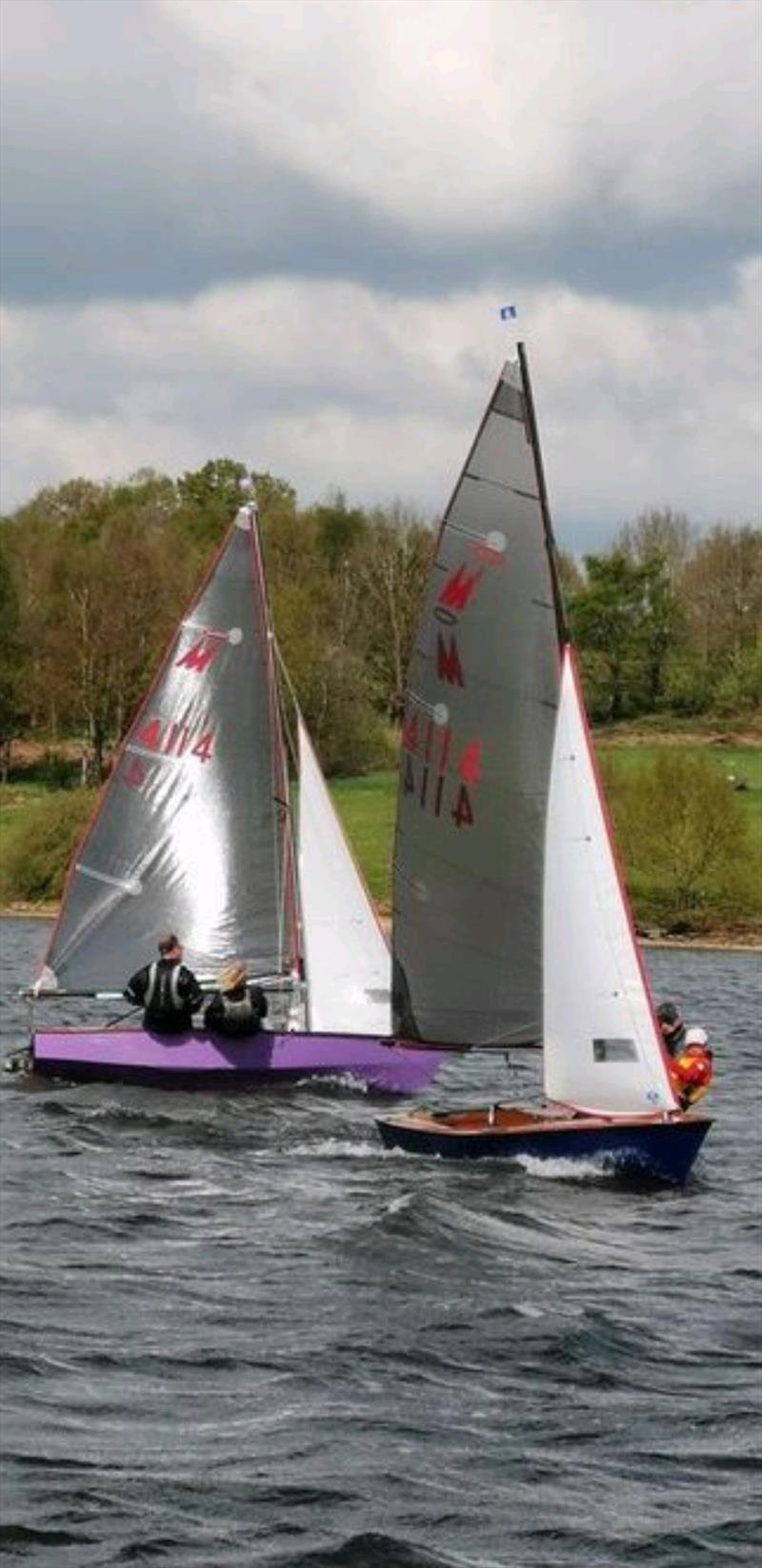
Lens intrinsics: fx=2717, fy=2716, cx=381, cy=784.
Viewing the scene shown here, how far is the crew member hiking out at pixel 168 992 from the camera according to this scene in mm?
36969

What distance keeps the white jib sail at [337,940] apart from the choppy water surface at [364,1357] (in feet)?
15.1

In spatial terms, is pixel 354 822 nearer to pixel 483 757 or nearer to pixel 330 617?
pixel 330 617

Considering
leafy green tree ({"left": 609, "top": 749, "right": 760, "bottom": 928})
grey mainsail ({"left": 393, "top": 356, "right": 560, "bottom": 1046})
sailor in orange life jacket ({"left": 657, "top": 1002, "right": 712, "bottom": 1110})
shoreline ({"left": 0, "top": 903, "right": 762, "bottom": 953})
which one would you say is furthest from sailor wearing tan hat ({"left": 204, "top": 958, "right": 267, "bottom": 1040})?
leafy green tree ({"left": 609, "top": 749, "right": 760, "bottom": 928})

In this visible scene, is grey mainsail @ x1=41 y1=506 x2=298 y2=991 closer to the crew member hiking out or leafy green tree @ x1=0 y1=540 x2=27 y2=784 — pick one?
the crew member hiking out

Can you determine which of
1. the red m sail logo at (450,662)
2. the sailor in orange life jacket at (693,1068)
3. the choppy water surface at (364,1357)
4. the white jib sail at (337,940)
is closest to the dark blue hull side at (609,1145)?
the choppy water surface at (364,1357)

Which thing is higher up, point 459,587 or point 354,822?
point 459,587

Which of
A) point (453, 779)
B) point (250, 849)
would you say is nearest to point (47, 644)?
point (250, 849)

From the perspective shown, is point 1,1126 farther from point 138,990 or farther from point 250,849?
point 250,849

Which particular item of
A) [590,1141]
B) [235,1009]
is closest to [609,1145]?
[590,1141]

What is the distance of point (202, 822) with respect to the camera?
134ft

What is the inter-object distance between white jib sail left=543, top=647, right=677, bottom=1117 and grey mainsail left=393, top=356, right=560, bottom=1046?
0.58 m

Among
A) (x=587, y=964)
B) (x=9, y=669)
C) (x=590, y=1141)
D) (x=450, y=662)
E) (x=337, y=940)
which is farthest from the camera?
(x=9, y=669)

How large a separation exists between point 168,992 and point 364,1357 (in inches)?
619

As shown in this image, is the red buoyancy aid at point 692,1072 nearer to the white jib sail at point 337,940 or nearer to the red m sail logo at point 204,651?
the white jib sail at point 337,940
